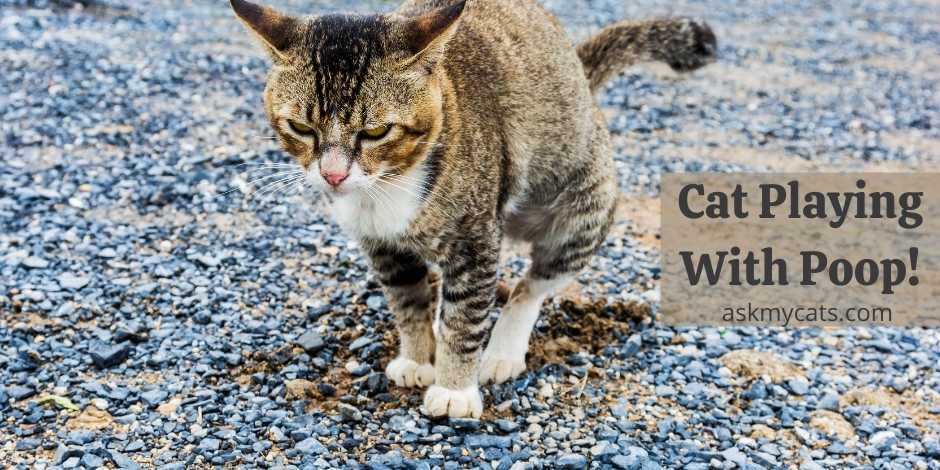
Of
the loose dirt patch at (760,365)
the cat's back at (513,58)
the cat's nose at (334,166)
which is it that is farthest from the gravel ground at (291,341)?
the cat's nose at (334,166)

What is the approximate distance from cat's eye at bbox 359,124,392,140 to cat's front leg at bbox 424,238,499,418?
0.70 meters

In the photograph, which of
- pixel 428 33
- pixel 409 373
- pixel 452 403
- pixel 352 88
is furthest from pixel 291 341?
pixel 428 33

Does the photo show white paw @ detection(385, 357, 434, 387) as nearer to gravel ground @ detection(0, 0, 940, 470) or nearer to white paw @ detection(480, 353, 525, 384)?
gravel ground @ detection(0, 0, 940, 470)

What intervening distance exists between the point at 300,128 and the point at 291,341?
1650 millimetres

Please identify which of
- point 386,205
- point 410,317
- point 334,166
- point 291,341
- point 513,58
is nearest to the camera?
point 334,166

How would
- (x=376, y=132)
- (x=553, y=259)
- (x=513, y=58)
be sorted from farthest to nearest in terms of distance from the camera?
(x=553, y=259) < (x=513, y=58) < (x=376, y=132)

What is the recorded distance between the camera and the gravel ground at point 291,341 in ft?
14.4

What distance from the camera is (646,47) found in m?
5.71

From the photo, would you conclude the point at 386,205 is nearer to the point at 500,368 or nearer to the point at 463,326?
the point at 463,326

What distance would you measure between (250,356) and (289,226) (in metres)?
1.68

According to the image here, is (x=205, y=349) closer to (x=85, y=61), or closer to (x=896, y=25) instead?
(x=85, y=61)

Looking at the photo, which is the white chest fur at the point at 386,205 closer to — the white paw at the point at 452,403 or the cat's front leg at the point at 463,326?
the cat's front leg at the point at 463,326

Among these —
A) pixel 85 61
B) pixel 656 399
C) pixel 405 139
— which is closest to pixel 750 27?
pixel 85 61

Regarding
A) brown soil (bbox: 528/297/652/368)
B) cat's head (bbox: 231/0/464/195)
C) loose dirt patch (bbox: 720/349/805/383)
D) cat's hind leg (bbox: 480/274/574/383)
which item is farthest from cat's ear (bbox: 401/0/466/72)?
loose dirt patch (bbox: 720/349/805/383)
